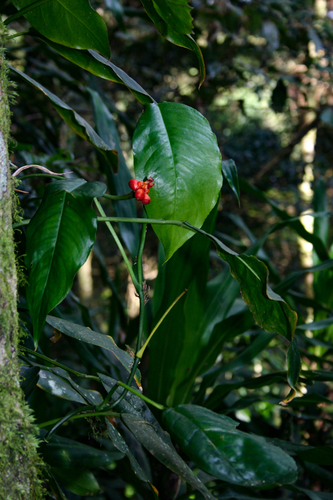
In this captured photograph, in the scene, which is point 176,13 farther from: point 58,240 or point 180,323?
point 180,323

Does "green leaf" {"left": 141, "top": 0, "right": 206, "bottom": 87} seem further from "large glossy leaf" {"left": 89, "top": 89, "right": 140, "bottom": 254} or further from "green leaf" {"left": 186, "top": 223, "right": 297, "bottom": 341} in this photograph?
"large glossy leaf" {"left": 89, "top": 89, "right": 140, "bottom": 254}

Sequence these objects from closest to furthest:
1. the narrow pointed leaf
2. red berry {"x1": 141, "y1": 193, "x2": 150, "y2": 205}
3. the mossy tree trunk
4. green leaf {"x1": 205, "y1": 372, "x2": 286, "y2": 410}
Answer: the mossy tree trunk
red berry {"x1": 141, "y1": 193, "x2": 150, "y2": 205}
green leaf {"x1": 205, "y1": 372, "x2": 286, "y2": 410}
the narrow pointed leaf

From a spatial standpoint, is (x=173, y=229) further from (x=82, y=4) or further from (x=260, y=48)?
(x=260, y=48)

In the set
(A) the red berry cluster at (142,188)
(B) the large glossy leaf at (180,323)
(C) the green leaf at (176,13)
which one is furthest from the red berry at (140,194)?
(B) the large glossy leaf at (180,323)

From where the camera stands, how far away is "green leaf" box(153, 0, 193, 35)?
46cm

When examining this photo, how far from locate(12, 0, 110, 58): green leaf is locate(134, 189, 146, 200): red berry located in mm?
209

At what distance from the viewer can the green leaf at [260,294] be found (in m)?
0.42

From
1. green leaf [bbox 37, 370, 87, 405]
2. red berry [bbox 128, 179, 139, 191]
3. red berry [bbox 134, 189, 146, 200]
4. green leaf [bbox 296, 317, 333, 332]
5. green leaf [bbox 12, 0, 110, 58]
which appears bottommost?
green leaf [bbox 296, 317, 333, 332]

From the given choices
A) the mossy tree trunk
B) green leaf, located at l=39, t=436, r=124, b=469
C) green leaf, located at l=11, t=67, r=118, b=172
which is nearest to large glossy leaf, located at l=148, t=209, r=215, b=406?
green leaf, located at l=39, t=436, r=124, b=469

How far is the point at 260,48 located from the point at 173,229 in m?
2.43

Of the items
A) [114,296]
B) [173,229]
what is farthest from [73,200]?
[114,296]

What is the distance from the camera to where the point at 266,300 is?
439mm

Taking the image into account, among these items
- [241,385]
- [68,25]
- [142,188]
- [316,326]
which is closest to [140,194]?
[142,188]

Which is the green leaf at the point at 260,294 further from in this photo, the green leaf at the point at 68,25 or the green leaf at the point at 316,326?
the green leaf at the point at 316,326
